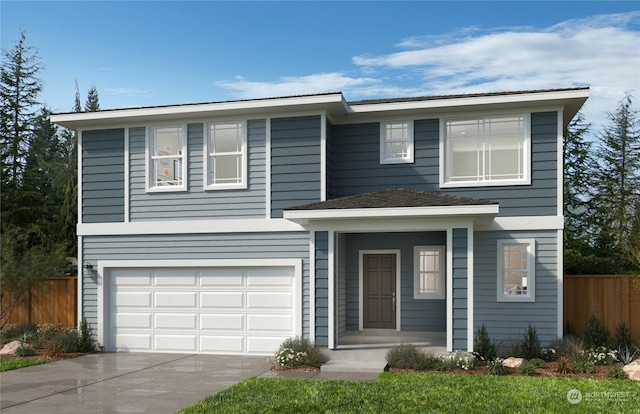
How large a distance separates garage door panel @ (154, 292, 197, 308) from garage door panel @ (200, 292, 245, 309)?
9.8 inches

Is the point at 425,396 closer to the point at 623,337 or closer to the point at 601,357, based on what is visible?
the point at 601,357

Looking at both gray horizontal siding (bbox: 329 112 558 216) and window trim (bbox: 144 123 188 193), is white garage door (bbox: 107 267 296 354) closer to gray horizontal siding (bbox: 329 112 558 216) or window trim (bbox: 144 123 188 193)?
window trim (bbox: 144 123 188 193)

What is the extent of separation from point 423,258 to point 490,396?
579 centimetres

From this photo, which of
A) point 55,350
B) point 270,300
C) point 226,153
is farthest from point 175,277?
point 226,153

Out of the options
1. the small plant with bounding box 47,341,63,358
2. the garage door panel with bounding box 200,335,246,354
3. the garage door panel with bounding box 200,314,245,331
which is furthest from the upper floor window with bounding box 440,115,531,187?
the small plant with bounding box 47,341,63,358

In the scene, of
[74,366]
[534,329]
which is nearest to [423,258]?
[534,329]

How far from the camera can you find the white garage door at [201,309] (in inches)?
542

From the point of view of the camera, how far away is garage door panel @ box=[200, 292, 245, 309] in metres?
A: 14.0

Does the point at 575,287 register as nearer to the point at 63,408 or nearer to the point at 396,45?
the point at 396,45

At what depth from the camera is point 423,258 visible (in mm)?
14758

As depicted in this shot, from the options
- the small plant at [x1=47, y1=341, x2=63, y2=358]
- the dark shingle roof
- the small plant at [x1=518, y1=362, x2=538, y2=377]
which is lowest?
the small plant at [x1=47, y1=341, x2=63, y2=358]

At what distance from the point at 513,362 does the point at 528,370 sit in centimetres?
57

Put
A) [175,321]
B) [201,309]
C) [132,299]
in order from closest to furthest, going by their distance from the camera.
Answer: [201,309] → [175,321] → [132,299]

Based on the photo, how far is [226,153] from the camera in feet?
46.0
